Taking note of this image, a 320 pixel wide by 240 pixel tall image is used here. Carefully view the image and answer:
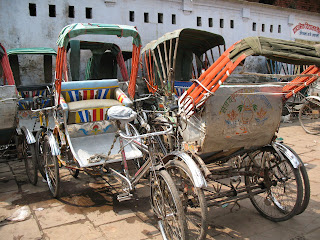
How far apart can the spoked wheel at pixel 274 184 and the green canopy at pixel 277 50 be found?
1.01m

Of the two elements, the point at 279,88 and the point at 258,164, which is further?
the point at 258,164

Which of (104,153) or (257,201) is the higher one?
(104,153)

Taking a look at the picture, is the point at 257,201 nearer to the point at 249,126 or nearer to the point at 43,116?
the point at 249,126

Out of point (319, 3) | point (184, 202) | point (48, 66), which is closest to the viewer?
point (184, 202)

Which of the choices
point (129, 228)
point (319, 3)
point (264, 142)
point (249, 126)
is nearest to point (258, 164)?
point (264, 142)

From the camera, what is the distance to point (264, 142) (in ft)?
9.66

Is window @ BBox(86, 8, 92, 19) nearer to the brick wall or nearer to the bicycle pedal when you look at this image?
the bicycle pedal

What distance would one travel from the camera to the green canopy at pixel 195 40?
256 inches

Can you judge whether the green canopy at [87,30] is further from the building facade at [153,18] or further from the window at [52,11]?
the window at [52,11]

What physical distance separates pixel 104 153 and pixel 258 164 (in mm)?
1972

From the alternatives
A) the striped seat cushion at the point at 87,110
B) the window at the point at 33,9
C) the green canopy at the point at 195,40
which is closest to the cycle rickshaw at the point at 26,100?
the striped seat cushion at the point at 87,110

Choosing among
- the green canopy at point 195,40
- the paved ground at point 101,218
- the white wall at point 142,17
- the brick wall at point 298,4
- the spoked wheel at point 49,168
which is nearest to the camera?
the paved ground at point 101,218

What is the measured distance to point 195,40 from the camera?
714 centimetres

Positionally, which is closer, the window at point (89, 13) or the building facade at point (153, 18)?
the building facade at point (153, 18)
